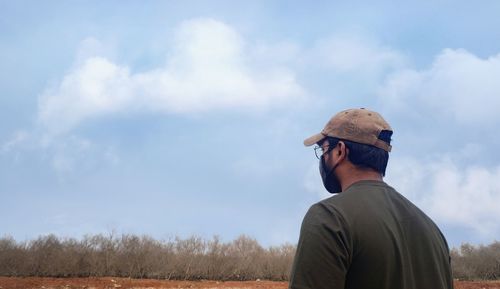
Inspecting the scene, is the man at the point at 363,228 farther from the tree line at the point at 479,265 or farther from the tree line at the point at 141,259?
the tree line at the point at 479,265

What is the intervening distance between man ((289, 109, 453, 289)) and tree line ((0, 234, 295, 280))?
108ft

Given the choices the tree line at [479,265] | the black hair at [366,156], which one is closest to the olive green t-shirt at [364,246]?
the black hair at [366,156]

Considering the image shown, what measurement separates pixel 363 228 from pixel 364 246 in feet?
0.23

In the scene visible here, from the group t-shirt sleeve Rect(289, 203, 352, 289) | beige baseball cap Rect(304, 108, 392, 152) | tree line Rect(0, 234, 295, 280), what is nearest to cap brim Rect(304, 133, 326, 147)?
beige baseball cap Rect(304, 108, 392, 152)

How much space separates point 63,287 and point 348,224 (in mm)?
24308

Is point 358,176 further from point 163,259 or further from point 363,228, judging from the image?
point 163,259

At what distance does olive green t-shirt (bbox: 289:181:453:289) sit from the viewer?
5.98ft

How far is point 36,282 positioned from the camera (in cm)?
2536

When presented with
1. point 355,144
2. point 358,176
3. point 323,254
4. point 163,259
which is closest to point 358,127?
point 355,144

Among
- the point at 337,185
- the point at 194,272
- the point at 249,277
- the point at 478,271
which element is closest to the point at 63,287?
the point at 194,272

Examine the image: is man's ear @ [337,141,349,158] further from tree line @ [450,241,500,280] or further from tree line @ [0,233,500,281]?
tree line @ [450,241,500,280]

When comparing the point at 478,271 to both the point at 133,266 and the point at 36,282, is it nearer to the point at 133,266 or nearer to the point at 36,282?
the point at 133,266

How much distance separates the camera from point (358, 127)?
225cm

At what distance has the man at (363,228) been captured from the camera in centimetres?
183
